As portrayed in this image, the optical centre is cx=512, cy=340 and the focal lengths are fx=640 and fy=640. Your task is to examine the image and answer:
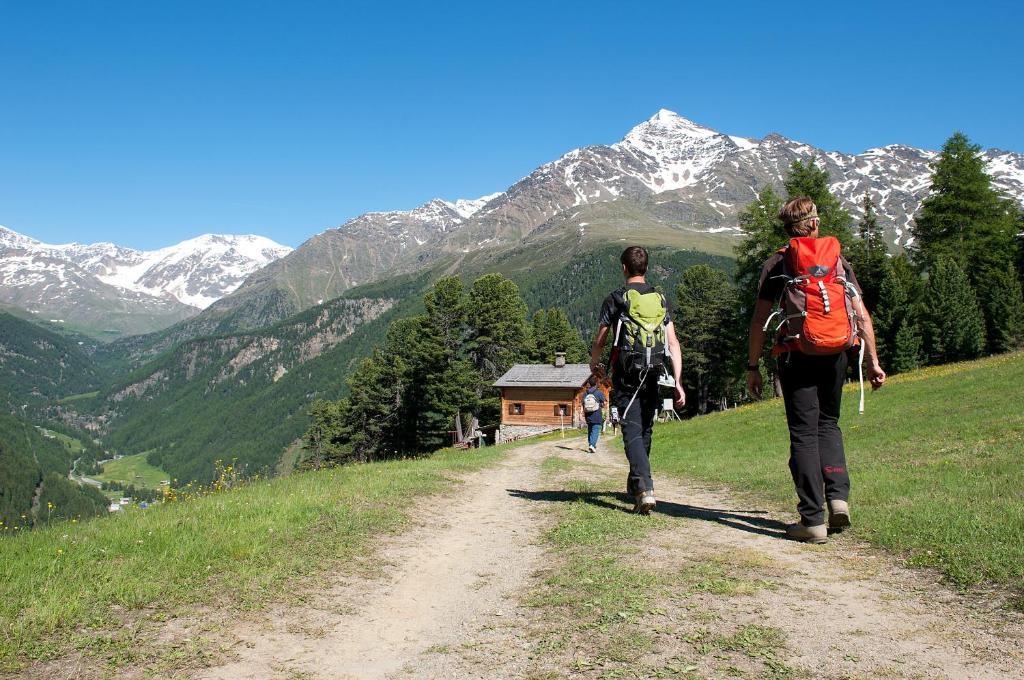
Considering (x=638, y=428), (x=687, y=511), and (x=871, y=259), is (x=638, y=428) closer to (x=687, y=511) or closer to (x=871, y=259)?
(x=687, y=511)

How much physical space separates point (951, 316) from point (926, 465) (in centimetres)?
5364

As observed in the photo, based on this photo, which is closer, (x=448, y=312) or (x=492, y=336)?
(x=448, y=312)

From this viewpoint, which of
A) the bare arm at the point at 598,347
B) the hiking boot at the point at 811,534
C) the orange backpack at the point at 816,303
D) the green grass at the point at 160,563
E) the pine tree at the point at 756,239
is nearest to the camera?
the green grass at the point at 160,563

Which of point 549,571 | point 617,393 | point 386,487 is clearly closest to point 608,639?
point 549,571

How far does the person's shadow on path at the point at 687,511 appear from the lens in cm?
781

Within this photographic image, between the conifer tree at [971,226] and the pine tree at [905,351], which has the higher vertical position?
the conifer tree at [971,226]

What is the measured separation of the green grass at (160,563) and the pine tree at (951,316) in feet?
191

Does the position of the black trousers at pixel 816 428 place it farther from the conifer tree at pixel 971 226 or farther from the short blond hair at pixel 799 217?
the conifer tree at pixel 971 226

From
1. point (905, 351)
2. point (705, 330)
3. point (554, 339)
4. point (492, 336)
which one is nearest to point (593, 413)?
point (492, 336)

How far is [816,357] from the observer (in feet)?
22.5

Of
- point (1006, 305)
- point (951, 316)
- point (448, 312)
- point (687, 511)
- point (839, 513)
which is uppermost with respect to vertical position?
point (448, 312)

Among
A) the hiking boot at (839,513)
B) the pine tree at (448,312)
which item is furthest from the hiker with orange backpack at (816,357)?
the pine tree at (448,312)

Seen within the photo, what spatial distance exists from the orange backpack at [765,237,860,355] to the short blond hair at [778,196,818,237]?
0.25 m

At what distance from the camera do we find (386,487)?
11008 mm
